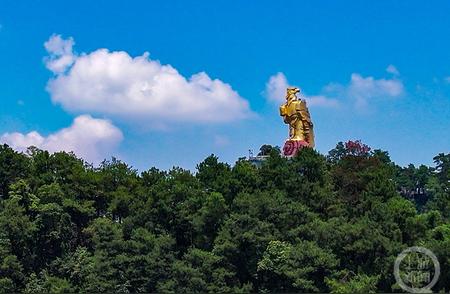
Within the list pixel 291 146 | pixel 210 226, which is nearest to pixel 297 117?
pixel 291 146

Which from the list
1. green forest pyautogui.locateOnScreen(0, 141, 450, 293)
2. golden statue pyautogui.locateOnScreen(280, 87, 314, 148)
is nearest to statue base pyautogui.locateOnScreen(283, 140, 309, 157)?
golden statue pyautogui.locateOnScreen(280, 87, 314, 148)

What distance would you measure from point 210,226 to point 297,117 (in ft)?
31.8

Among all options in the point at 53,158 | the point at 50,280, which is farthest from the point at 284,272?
the point at 53,158

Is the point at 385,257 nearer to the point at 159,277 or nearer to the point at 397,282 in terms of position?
the point at 397,282

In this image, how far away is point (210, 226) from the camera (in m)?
23.4

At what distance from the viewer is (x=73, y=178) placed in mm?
26938

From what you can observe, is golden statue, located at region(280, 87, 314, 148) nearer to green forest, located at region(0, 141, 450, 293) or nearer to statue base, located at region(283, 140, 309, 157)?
statue base, located at region(283, 140, 309, 157)

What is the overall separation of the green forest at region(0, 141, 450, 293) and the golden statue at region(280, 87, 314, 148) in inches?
147

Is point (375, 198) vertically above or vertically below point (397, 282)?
above

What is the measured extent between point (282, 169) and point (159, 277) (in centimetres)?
558

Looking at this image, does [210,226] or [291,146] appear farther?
[291,146]

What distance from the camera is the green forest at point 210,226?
2102cm

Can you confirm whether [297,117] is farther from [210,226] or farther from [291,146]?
[210,226]

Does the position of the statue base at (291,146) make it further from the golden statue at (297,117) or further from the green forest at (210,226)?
the green forest at (210,226)
